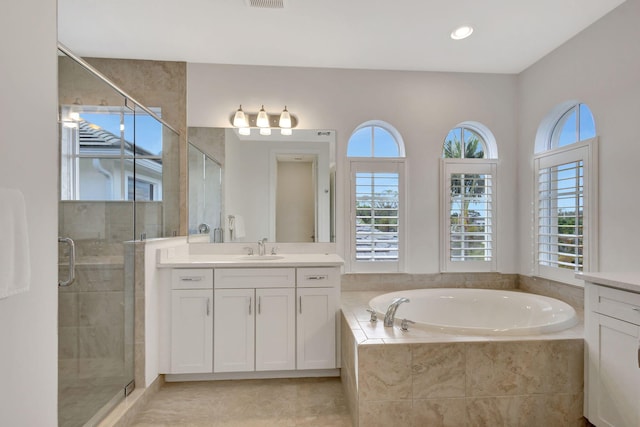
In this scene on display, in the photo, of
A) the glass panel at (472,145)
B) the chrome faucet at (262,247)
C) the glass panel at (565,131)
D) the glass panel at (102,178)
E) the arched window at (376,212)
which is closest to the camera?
the glass panel at (102,178)

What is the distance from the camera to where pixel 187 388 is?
2.36 metres

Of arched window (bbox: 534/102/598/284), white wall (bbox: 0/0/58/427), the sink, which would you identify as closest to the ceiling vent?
white wall (bbox: 0/0/58/427)

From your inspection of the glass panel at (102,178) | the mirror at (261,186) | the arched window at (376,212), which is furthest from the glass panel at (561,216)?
the glass panel at (102,178)

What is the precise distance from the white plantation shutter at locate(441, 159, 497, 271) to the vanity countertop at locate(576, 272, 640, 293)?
1.22 metres

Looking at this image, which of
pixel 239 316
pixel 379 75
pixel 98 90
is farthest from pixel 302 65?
pixel 239 316

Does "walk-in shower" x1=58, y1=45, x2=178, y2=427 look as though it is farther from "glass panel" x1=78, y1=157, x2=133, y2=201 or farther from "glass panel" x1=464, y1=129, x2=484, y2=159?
"glass panel" x1=464, y1=129, x2=484, y2=159

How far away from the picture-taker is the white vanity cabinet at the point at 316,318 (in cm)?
241

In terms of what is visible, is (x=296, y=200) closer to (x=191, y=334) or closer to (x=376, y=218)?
(x=376, y=218)

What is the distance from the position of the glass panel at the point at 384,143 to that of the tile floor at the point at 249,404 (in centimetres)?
206

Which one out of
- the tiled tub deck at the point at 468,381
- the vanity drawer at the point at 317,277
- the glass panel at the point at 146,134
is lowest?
the tiled tub deck at the point at 468,381

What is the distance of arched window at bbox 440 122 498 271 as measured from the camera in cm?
307

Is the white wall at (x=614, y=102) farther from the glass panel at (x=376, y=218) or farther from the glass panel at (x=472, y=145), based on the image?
the glass panel at (x=376, y=218)

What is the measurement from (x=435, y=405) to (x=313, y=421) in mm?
739

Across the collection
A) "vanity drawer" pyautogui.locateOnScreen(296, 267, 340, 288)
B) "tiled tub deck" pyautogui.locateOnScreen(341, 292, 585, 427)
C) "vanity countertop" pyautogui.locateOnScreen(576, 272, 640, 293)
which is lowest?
"tiled tub deck" pyautogui.locateOnScreen(341, 292, 585, 427)
